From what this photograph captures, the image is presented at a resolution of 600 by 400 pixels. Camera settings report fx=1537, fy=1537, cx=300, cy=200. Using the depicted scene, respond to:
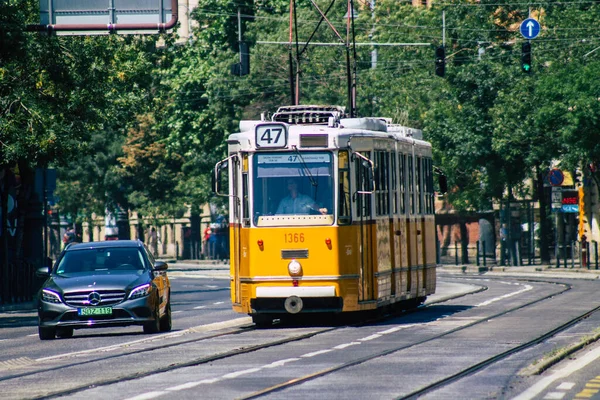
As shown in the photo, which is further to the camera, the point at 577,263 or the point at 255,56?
the point at 255,56

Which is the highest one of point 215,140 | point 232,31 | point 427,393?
point 232,31

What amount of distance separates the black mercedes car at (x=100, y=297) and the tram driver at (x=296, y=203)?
200cm

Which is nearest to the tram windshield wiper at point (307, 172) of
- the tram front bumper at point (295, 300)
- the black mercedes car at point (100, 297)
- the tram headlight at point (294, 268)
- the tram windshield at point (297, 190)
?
the tram windshield at point (297, 190)

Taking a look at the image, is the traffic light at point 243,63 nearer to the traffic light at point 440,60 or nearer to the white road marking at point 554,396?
the traffic light at point 440,60

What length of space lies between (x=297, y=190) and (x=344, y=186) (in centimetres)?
70

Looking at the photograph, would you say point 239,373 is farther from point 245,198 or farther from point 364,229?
point 364,229

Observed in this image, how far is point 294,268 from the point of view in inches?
884

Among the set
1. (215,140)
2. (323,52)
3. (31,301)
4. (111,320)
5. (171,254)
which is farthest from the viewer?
(171,254)

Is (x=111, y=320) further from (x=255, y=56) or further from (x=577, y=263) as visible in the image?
(x=255, y=56)

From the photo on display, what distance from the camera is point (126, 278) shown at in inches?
877

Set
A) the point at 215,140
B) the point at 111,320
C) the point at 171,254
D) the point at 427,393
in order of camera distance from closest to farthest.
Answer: the point at 427,393
the point at 111,320
the point at 215,140
the point at 171,254

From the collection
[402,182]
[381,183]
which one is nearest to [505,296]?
[402,182]

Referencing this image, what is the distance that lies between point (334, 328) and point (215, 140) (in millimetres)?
52023

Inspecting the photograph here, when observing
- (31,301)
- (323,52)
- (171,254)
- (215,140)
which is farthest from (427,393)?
(171,254)
